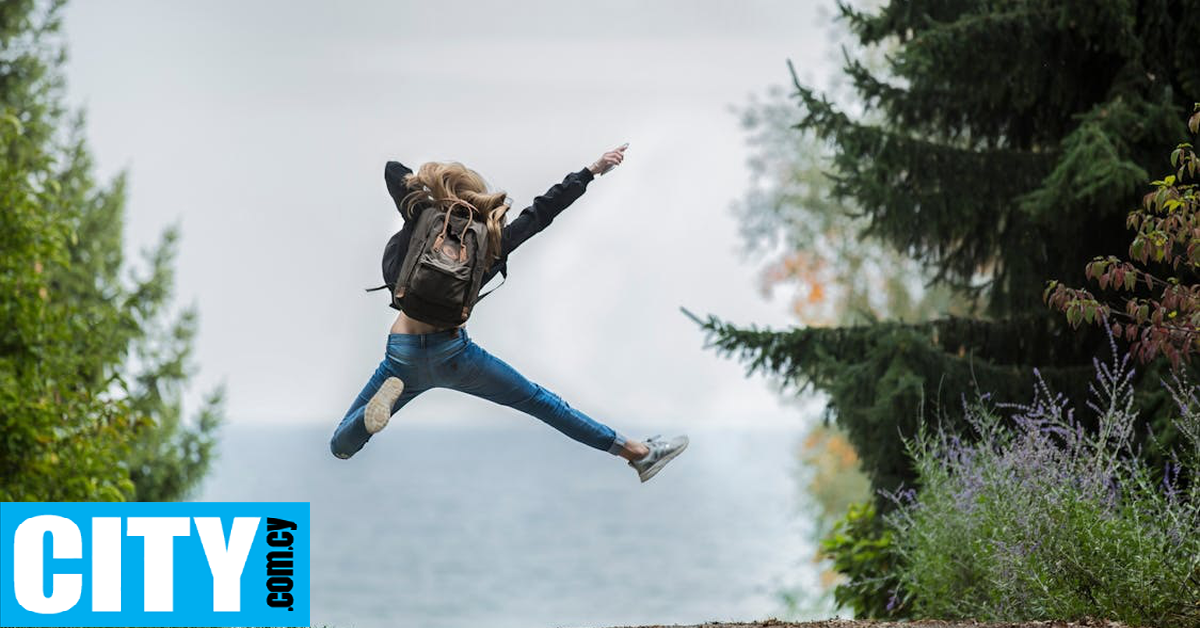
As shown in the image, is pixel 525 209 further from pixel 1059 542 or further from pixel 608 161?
pixel 1059 542

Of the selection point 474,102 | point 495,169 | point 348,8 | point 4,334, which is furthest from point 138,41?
point 495,169

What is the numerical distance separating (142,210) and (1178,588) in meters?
67.9

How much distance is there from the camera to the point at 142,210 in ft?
226

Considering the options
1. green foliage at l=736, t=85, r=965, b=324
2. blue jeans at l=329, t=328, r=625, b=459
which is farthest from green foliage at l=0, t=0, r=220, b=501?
green foliage at l=736, t=85, r=965, b=324

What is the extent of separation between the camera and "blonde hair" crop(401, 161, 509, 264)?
220 inches

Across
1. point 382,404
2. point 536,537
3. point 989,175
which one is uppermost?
point 536,537

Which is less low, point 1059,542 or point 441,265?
point 441,265

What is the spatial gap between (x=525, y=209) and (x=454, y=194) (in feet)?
0.99

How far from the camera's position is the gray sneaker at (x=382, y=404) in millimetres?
5320

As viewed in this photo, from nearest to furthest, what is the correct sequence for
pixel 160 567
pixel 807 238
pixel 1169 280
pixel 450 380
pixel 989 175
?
pixel 450 380 → pixel 1169 280 → pixel 160 567 → pixel 989 175 → pixel 807 238

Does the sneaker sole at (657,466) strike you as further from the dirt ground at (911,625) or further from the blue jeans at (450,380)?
the dirt ground at (911,625)

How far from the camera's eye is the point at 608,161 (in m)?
5.80

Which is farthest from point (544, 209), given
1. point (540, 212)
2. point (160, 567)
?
point (160, 567)

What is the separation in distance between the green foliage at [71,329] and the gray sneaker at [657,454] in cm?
494
